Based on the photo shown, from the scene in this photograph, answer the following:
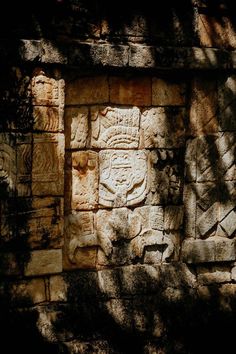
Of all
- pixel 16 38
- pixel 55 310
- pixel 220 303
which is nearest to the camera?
pixel 16 38

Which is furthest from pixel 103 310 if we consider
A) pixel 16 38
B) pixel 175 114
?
pixel 16 38

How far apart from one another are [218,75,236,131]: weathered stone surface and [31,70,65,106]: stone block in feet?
4.50

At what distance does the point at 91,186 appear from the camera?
4.06m

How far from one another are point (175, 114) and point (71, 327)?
1948mm

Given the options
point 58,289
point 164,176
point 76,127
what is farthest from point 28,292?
point 164,176

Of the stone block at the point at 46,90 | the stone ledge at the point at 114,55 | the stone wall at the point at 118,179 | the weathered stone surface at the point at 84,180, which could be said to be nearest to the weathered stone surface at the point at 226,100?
the stone wall at the point at 118,179

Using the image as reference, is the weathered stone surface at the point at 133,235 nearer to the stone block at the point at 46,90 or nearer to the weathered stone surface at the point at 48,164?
the weathered stone surface at the point at 48,164

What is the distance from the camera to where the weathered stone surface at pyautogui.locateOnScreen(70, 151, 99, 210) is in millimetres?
4008

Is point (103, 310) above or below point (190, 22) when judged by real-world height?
Answer: below

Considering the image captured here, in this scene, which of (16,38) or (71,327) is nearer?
(16,38)

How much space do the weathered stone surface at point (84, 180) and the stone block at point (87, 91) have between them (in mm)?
416

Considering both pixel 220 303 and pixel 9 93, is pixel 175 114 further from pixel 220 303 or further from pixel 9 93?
pixel 220 303

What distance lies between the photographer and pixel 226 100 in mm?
4254

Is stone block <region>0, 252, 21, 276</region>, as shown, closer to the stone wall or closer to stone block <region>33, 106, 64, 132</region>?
the stone wall
